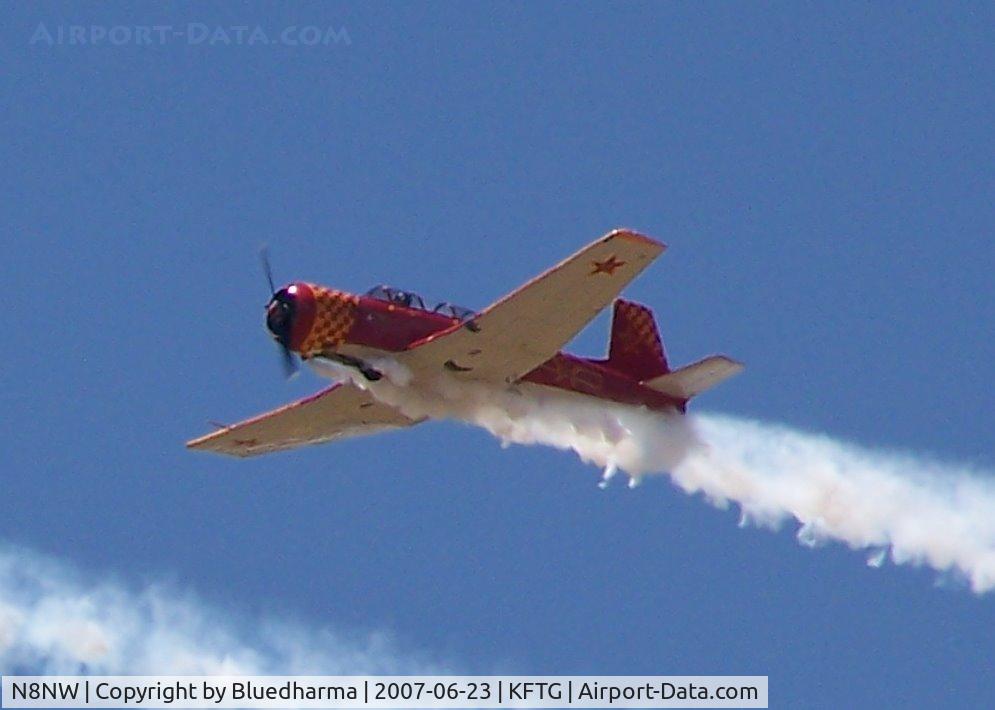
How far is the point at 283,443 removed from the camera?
48.4m

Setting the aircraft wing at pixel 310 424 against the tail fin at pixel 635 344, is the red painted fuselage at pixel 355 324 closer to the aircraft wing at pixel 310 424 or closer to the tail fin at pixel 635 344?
the aircraft wing at pixel 310 424

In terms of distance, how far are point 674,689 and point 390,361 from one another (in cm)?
574

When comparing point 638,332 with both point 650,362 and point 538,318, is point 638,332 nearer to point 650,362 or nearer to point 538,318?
point 650,362

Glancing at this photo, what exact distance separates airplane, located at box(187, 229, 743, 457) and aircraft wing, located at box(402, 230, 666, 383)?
1 cm

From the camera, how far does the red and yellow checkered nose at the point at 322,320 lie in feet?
144

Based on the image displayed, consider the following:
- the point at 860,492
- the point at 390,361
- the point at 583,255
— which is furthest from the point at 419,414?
the point at 860,492

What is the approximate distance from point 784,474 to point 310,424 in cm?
683

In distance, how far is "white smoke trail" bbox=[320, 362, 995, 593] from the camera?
46469 millimetres

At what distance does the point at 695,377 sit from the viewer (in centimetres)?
4753

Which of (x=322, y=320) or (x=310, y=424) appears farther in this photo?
(x=310, y=424)

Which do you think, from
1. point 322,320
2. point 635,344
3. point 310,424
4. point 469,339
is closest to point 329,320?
point 322,320

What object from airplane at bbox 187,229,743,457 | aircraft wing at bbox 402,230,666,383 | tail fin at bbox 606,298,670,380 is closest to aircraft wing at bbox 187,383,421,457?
airplane at bbox 187,229,743,457

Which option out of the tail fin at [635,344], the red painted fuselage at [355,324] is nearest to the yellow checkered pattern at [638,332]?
the tail fin at [635,344]
